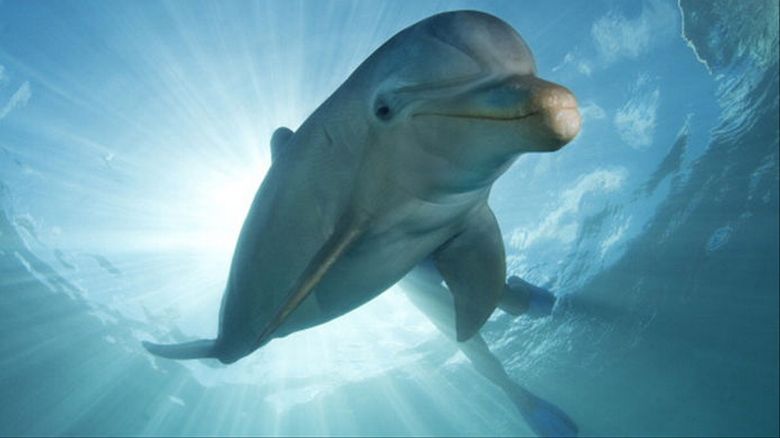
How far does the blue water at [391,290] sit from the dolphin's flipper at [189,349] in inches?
203

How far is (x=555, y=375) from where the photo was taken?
28.4 meters

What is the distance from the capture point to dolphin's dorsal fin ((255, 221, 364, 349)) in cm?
237

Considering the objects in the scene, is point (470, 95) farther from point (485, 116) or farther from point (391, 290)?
point (391, 290)

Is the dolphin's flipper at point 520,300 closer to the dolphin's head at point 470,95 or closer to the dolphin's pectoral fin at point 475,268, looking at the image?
the dolphin's pectoral fin at point 475,268

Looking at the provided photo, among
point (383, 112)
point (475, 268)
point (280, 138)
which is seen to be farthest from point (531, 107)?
point (280, 138)

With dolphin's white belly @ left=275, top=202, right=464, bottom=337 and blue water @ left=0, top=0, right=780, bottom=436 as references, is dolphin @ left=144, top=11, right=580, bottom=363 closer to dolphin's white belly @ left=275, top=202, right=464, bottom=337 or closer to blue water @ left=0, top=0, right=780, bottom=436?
dolphin's white belly @ left=275, top=202, right=464, bottom=337

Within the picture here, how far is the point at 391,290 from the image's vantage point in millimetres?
15945

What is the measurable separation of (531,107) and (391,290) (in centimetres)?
1462

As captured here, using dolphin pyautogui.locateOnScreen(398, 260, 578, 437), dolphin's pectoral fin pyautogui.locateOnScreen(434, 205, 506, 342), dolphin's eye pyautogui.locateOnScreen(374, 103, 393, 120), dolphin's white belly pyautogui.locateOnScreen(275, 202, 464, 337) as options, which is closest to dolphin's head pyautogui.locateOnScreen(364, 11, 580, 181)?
dolphin's eye pyautogui.locateOnScreen(374, 103, 393, 120)

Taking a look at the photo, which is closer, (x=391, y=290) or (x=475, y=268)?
(x=475, y=268)

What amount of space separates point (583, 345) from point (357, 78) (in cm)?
2595

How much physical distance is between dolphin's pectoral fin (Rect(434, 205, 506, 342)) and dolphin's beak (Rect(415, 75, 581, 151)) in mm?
1446

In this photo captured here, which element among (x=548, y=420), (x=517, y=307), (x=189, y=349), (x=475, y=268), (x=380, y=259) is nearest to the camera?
(x=380, y=259)

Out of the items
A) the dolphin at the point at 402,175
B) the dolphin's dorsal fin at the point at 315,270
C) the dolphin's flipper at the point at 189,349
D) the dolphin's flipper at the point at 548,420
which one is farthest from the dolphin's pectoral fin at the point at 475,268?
the dolphin's flipper at the point at 548,420
